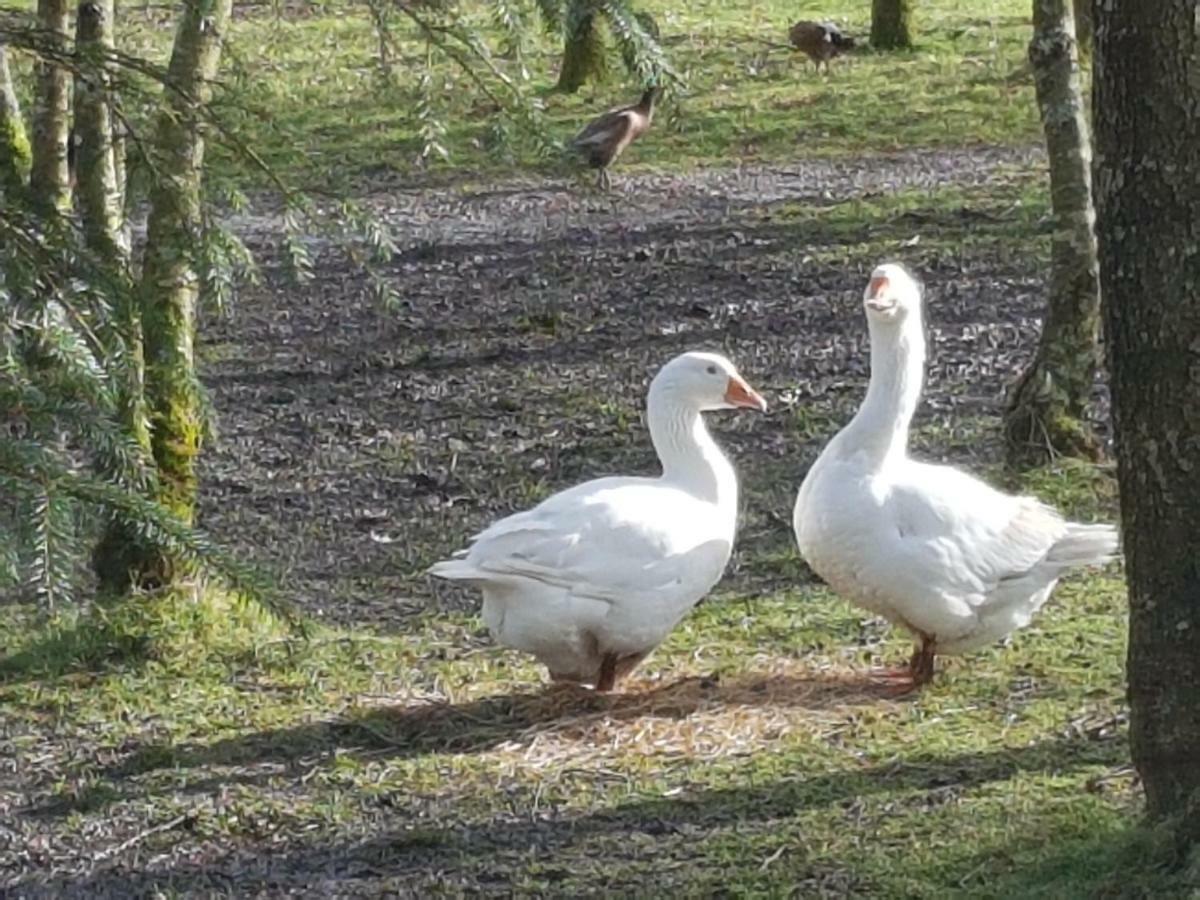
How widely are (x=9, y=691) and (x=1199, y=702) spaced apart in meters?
4.01

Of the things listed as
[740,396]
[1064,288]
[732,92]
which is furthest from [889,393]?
[732,92]

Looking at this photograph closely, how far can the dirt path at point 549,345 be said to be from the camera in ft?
28.8

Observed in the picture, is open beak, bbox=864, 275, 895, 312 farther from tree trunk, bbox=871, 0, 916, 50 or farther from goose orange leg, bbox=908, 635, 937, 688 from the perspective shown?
tree trunk, bbox=871, 0, 916, 50

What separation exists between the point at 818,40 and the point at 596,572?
13596 millimetres

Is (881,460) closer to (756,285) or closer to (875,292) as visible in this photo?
(875,292)

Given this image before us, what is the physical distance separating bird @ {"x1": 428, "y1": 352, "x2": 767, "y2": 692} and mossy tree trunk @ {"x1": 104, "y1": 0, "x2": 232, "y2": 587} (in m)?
0.99

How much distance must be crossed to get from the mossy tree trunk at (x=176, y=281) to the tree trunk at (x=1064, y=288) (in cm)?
318

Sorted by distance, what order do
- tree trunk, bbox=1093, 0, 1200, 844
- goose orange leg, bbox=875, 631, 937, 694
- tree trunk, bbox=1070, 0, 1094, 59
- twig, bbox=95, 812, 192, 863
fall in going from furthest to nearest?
tree trunk, bbox=1070, 0, 1094, 59
goose orange leg, bbox=875, 631, 937, 694
twig, bbox=95, 812, 192, 863
tree trunk, bbox=1093, 0, 1200, 844

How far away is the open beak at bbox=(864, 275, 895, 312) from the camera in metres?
6.52

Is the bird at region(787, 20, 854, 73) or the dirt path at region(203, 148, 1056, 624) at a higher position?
the bird at region(787, 20, 854, 73)

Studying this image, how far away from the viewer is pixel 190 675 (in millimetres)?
6840

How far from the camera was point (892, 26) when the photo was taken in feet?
65.8

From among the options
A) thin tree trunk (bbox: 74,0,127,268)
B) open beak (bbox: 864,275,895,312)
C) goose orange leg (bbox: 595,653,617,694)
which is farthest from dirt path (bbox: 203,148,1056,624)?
open beak (bbox: 864,275,895,312)

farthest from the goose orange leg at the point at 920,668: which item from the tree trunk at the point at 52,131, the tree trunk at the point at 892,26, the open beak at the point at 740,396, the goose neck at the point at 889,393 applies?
the tree trunk at the point at 892,26
